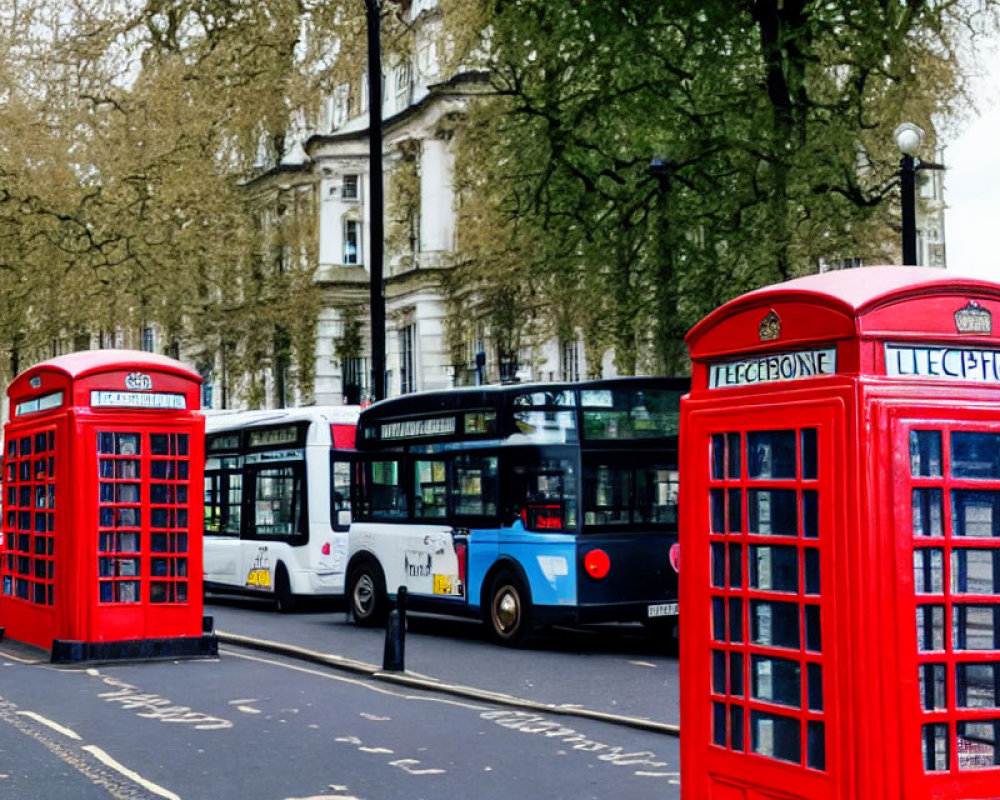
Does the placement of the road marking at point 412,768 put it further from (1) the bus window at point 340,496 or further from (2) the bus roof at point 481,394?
(1) the bus window at point 340,496

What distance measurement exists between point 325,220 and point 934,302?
42928 mm

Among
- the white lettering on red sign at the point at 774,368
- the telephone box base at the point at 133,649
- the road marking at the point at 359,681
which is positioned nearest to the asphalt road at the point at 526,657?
the road marking at the point at 359,681

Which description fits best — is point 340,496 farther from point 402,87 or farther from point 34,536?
point 402,87

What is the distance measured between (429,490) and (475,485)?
1196 millimetres

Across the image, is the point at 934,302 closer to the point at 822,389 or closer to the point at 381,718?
the point at 822,389

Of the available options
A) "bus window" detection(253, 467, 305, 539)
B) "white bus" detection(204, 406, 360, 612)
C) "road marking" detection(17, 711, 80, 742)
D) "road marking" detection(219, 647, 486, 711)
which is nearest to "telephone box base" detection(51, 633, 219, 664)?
"road marking" detection(219, 647, 486, 711)

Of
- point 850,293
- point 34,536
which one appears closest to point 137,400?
point 34,536

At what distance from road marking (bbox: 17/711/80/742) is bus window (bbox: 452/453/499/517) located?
7011 millimetres

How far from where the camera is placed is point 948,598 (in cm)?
616

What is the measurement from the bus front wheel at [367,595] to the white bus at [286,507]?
1.64 meters

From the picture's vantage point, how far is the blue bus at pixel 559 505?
17531mm

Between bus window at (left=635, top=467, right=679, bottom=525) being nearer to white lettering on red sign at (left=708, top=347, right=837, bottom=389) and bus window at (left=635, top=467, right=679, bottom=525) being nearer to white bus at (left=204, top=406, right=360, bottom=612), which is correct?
white bus at (left=204, top=406, right=360, bottom=612)

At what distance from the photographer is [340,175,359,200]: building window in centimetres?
4862

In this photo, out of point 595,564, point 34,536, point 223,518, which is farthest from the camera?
point 223,518
